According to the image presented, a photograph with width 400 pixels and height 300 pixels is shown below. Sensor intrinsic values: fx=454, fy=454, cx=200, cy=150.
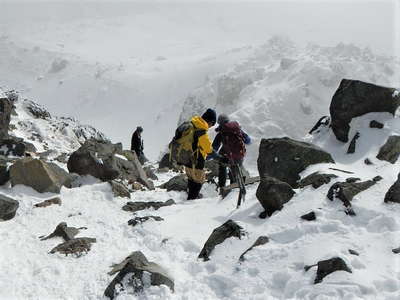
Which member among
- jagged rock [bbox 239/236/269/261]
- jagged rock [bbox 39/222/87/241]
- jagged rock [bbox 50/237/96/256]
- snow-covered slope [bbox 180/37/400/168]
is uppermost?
jagged rock [bbox 239/236/269/261]

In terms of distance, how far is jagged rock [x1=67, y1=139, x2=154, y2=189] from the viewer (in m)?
13.5

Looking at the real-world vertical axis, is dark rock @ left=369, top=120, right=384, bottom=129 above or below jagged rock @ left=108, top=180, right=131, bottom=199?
above

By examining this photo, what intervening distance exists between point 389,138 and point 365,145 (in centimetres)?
72

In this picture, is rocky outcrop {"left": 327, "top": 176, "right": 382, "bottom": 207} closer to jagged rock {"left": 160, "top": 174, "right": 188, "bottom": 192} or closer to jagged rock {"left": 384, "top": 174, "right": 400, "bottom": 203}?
jagged rock {"left": 384, "top": 174, "right": 400, "bottom": 203}

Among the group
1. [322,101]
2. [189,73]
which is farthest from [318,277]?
[189,73]

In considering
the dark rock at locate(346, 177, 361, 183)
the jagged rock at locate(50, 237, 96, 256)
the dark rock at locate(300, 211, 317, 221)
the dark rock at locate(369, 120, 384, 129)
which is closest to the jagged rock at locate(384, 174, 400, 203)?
the dark rock at locate(346, 177, 361, 183)

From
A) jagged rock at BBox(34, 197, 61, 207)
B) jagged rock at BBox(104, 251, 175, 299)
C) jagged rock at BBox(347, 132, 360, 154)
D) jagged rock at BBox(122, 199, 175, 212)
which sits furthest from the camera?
jagged rock at BBox(347, 132, 360, 154)

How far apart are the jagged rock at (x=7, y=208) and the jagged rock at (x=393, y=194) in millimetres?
7617

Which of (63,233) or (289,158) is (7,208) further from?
(289,158)

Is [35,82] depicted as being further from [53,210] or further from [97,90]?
→ [53,210]

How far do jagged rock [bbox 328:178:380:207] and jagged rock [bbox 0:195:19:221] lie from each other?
670 centimetres

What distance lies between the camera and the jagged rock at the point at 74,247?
798cm

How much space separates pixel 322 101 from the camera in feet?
170

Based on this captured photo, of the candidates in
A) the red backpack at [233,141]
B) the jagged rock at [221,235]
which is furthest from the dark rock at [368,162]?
the jagged rock at [221,235]
